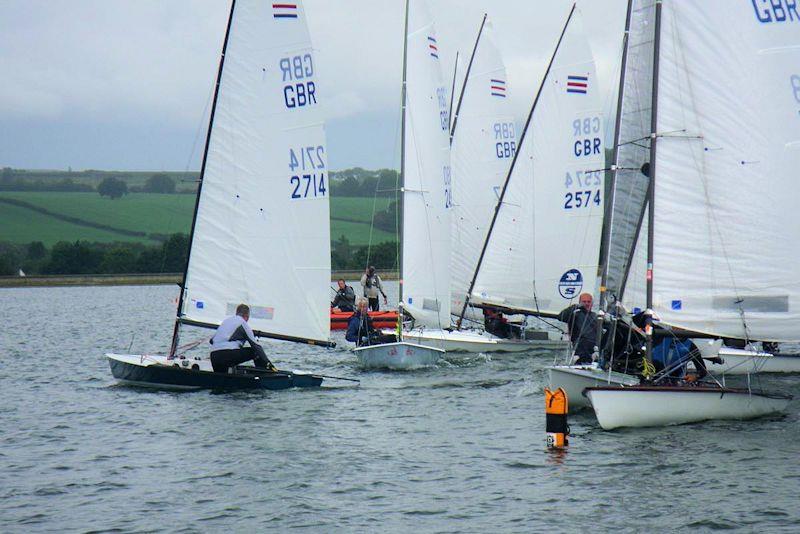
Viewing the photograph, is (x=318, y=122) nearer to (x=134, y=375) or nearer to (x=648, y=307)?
(x=134, y=375)

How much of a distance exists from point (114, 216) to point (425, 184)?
111 metres

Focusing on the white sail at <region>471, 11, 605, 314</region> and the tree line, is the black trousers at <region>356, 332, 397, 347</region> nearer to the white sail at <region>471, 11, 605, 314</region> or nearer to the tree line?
the white sail at <region>471, 11, 605, 314</region>

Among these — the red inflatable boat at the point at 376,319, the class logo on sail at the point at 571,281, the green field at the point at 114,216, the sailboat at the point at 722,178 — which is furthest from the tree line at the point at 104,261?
the sailboat at the point at 722,178

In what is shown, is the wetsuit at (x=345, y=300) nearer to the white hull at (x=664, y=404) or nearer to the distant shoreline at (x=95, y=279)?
the white hull at (x=664, y=404)

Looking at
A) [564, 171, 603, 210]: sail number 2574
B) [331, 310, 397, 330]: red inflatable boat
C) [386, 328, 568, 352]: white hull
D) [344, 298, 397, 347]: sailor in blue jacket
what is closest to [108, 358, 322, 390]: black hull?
[344, 298, 397, 347]: sailor in blue jacket

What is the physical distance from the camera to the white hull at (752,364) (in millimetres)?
22016

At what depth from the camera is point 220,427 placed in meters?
17.1

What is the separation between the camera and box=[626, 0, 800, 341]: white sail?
1623cm

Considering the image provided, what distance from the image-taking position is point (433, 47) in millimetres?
27297

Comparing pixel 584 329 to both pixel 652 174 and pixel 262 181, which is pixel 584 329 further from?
pixel 262 181

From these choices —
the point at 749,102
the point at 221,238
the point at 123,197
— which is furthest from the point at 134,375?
the point at 123,197

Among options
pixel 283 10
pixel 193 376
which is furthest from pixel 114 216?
pixel 193 376

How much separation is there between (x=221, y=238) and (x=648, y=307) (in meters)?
8.71

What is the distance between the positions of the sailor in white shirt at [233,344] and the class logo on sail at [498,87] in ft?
52.8
